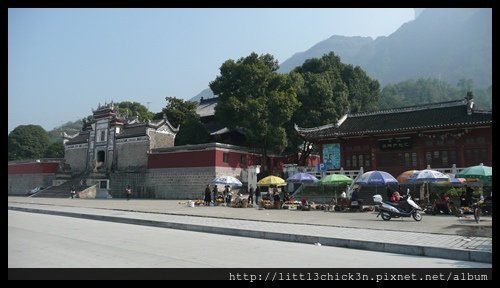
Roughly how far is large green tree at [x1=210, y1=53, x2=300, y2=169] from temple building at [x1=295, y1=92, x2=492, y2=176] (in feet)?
11.3

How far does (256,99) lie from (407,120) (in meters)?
11.4

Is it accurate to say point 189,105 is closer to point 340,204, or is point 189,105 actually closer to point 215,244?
point 340,204

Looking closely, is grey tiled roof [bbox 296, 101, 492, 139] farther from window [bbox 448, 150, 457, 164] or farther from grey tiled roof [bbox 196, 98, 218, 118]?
grey tiled roof [bbox 196, 98, 218, 118]

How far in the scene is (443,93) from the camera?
9931cm

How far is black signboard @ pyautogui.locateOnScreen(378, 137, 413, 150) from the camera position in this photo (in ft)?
86.3

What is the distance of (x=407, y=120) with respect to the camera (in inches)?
1074

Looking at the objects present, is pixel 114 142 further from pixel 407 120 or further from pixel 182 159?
pixel 407 120

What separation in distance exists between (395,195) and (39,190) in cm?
3501

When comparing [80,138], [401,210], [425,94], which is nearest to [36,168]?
[80,138]

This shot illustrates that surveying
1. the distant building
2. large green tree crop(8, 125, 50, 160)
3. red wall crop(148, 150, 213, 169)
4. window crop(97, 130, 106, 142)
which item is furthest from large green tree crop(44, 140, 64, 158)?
red wall crop(148, 150, 213, 169)

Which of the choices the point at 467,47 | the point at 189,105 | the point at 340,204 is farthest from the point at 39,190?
the point at 467,47

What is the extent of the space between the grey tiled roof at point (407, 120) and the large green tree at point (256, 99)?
3.43 metres

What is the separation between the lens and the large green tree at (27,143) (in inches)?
2426

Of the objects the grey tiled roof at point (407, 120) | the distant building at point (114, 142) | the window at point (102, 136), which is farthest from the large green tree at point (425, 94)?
the window at point (102, 136)
